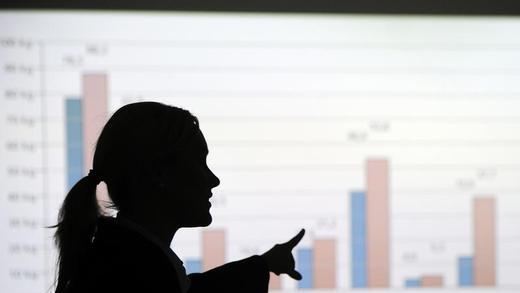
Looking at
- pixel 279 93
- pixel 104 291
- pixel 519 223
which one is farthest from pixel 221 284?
pixel 519 223

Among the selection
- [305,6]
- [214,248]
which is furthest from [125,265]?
[305,6]

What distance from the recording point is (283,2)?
1314 millimetres

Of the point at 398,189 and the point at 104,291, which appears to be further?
the point at 398,189

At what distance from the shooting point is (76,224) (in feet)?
1.72

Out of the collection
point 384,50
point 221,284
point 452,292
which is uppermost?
point 384,50

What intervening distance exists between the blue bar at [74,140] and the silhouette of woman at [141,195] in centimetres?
77

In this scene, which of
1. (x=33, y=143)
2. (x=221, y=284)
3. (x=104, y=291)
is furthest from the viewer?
(x=33, y=143)

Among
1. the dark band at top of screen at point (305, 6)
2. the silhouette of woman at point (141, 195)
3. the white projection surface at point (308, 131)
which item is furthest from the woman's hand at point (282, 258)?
the dark band at top of screen at point (305, 6)

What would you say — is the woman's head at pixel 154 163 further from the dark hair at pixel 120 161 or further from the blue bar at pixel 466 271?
the blue bar at pixel 466 271

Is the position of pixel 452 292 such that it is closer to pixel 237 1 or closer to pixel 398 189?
pixel 398 189

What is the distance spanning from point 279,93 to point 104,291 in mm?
885

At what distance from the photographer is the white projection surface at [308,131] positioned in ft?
4.19

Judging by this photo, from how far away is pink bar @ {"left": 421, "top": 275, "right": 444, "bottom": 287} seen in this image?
133 cm

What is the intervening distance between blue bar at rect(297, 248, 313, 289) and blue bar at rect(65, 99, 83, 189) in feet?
1.64
